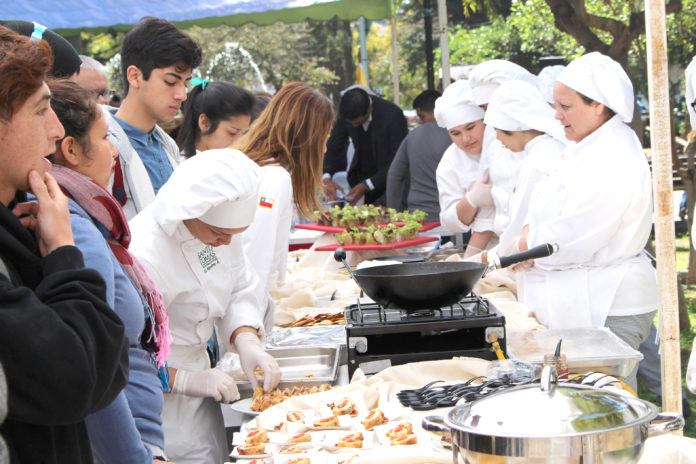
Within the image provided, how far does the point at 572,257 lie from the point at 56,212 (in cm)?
216

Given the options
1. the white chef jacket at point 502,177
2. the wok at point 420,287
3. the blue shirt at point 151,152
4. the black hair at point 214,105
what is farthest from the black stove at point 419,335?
the white chef jacket at point 502,177

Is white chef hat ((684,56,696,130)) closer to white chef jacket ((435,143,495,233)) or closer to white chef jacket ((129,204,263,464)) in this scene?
white chef jacket ((129,204,263,464))

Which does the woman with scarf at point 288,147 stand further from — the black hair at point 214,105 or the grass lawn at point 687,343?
the grass lawn at point 687,343

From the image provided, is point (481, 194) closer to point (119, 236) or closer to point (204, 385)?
point (204, 385)

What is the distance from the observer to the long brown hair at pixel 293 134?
10.8 ft

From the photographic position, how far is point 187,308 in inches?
90.0

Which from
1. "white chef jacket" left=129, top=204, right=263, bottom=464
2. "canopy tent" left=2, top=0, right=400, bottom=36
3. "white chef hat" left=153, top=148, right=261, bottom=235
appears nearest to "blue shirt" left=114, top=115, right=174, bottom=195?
"white chef jacket" left=129, top=204, right=263, bottom=464

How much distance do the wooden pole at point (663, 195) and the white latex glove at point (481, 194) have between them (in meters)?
1.99

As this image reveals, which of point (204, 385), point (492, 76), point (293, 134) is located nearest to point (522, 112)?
point (492, 76)

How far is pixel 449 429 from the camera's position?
1247 mm

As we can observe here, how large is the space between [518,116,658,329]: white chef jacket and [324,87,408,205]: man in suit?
12.4 feet

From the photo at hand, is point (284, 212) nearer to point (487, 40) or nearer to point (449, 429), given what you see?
point (449, 429)

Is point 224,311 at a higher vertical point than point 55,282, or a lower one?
lower

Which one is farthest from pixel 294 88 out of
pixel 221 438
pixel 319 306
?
pixel 221 438
